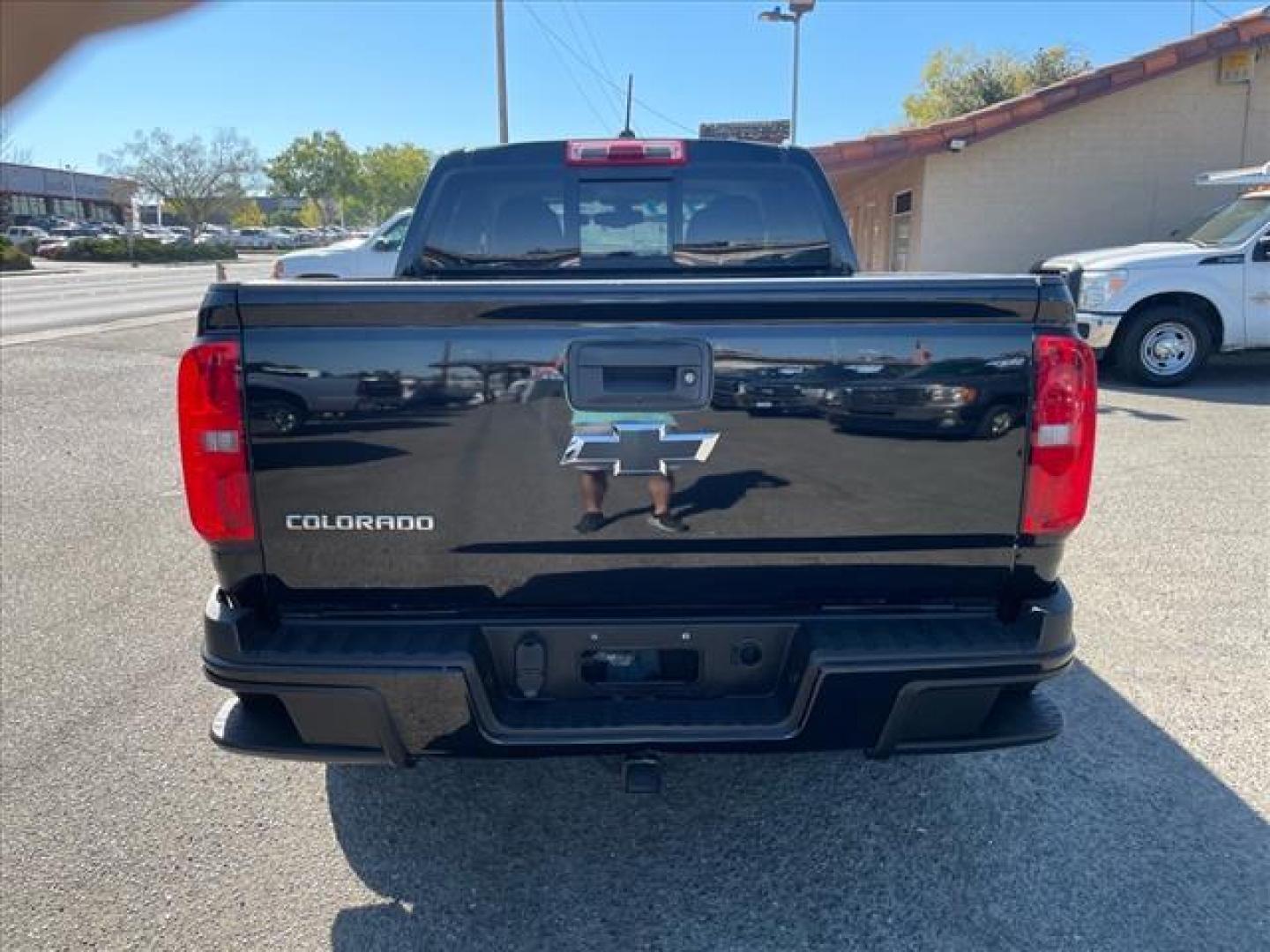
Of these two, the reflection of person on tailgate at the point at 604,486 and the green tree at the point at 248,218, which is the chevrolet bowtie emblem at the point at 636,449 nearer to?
the reflection of person on tailgate at the point at 604,486

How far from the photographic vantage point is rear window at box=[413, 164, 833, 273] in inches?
157

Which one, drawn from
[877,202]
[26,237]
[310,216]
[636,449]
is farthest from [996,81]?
[310,216]

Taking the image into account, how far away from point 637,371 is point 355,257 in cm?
1152

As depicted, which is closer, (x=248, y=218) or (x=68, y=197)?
(x=68, y=197)

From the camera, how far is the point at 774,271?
404 cm

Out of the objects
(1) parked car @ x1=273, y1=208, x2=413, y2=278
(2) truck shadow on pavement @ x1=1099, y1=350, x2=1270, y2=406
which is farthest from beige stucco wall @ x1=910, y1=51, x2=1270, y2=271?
(1) parked car @ x1=273, y1=208, x2=413, y2=278

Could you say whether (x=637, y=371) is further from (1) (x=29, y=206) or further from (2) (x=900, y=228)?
(1) (x=29, y=206)

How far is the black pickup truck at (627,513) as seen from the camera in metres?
2.16

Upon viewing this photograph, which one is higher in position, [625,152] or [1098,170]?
[1098,170]

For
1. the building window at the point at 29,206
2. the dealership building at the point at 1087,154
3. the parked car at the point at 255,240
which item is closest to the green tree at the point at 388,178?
the parked car at the point at 255,240

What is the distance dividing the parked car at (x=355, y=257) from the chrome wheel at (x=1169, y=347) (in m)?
9.48

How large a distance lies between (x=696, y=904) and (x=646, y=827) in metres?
0.37

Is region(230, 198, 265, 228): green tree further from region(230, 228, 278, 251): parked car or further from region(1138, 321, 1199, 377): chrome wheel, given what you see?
region(1138, 321, 1199, 377): chrome wheel

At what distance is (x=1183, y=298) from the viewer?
10094 millimetres
